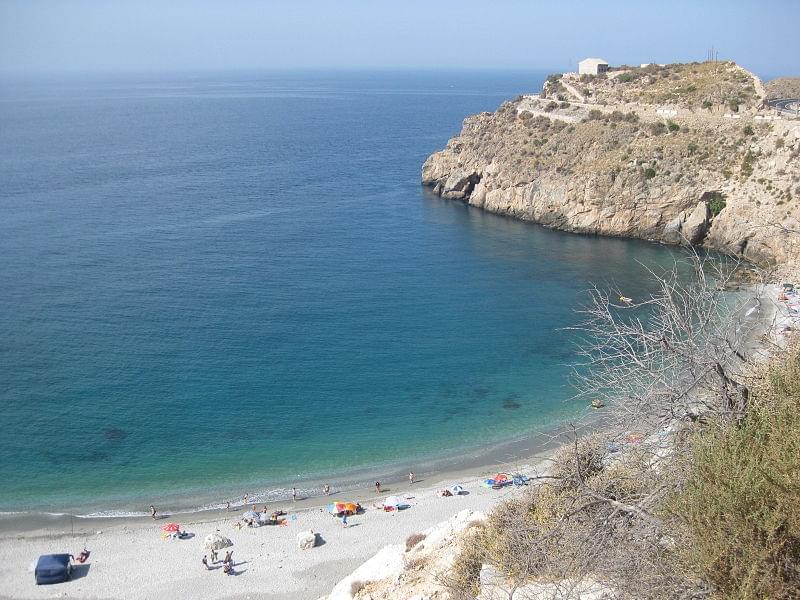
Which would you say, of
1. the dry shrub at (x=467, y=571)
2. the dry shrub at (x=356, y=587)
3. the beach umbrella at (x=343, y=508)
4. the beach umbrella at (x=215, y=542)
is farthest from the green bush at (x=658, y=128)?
the dry shrub at (x=467, y=571)

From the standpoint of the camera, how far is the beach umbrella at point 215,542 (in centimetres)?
2455

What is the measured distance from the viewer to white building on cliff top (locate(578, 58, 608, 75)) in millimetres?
93438

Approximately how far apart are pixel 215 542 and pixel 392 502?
22.2 ft

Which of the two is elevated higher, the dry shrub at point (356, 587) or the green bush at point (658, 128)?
the green bush at point (658, 128)

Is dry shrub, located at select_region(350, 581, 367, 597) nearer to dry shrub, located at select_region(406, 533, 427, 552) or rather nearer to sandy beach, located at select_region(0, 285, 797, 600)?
dry shrub, located at select_region(406, 533, 427, 552)

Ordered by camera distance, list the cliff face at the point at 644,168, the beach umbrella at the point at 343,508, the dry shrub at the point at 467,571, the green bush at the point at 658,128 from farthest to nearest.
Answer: the green bush at the point at 658,128
the cliff face at the point at 644,168
the beach umbrella at the point at 343,508
the dry shrub at the point at 467,571

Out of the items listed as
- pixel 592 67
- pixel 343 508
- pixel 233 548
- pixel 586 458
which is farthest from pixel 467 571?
pixel 592 67

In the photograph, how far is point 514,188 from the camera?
230 feet

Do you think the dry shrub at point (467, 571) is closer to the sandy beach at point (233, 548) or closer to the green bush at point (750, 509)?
the green bush at point (750, 509)

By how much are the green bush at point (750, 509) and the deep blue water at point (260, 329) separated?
22.2 metres

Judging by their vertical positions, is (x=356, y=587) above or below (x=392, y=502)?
above

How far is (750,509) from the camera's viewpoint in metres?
8.68

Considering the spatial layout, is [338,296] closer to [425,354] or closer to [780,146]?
[425,354]

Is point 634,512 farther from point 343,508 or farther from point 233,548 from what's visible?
point 233,548
